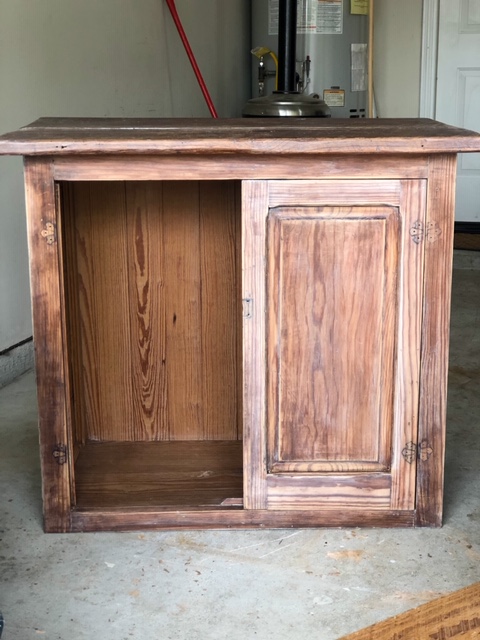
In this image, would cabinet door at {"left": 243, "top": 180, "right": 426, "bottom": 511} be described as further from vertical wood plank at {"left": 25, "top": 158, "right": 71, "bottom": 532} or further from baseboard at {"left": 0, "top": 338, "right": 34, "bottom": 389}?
baseboard at {"left": 0, "top": 338, "right": 34, "bottom": 389}

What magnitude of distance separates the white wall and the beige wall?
946mm

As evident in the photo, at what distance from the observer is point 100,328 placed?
2389 mm

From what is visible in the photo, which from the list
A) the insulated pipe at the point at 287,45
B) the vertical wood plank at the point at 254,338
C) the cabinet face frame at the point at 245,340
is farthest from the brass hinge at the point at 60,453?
the insulated pipe at the point at 287,45

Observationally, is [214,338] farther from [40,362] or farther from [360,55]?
[360,55]

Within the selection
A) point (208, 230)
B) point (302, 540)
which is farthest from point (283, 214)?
point (302, 540)

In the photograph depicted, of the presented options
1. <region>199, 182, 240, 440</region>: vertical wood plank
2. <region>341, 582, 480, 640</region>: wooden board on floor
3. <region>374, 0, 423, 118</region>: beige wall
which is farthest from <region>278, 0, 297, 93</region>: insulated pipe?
<region>341, 582, 480, 640</region>: wooden board on floor

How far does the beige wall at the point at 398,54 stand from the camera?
5.39 m

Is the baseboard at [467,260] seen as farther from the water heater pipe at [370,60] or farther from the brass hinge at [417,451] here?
the brass hinge at [417,451]

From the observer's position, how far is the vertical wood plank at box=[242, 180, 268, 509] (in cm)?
185

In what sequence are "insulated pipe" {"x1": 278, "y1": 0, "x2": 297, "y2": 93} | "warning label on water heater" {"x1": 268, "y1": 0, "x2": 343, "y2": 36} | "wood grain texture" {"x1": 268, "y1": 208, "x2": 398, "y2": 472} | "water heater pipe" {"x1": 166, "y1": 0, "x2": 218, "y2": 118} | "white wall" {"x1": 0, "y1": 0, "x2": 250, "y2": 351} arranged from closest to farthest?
"wood grain texture" {"x1": 268, "y1": 208, "x2": 398, "y2": 472} < "white wall" {"x1": 0, "y1": 0, "x2": 250, "y2": 351} < "water heater pipe" {"x1": 166, "y1": 0, "x2": 218, "y2": 118} < "insulated pipe" {"x1": 278, "y1": 0, "x2": 297, "y2": 93} < "warning label on water heater" {"x1": 268, "y1": 0, "x2": 343, "y2": 36}

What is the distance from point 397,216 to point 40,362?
2.57 feet

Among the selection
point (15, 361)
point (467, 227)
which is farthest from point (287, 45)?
point (15, 361)

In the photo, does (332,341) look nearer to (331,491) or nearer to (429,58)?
(331,491)

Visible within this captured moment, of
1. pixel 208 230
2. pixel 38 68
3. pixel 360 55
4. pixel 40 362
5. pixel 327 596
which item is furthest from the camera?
pixel 360 55
